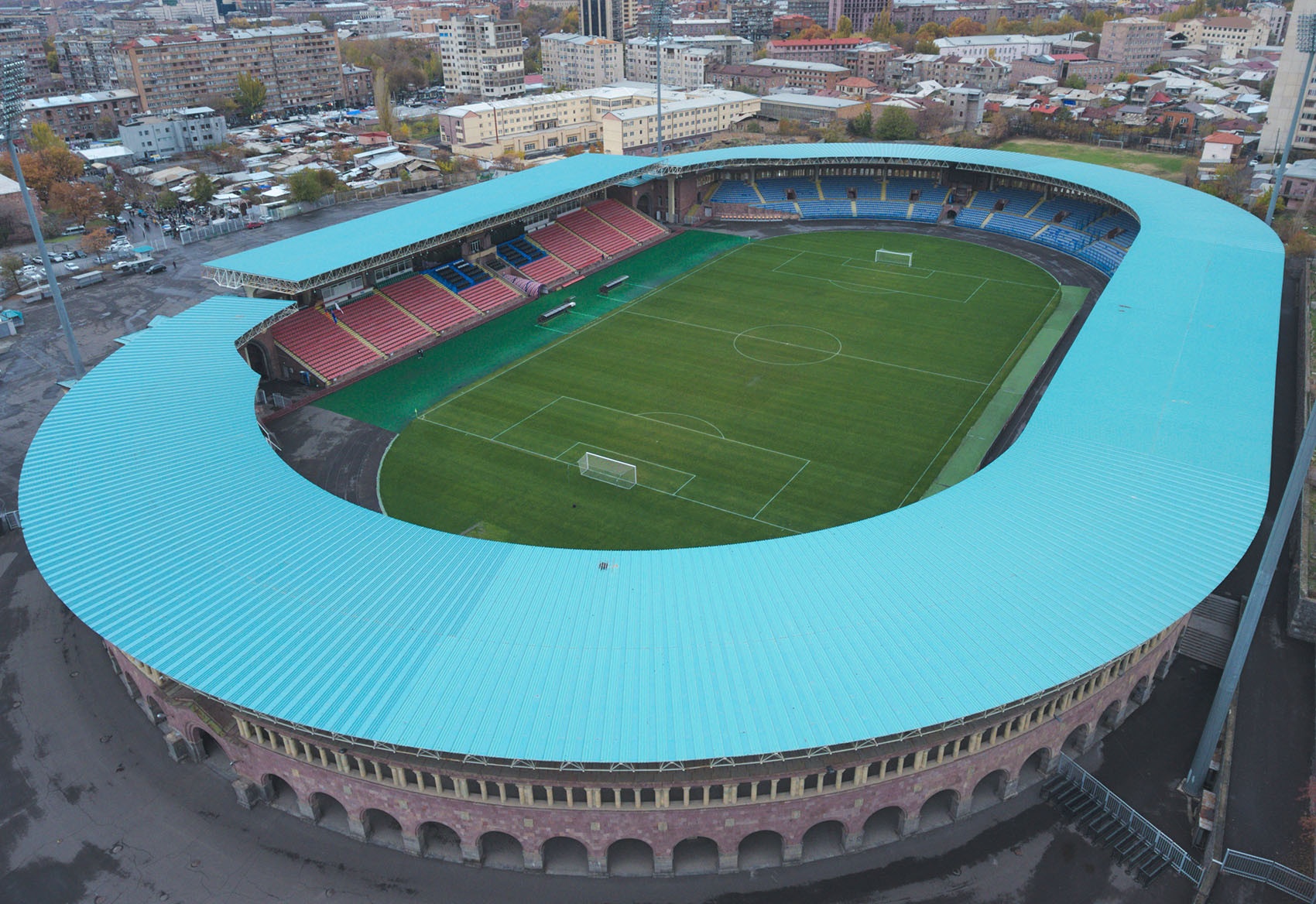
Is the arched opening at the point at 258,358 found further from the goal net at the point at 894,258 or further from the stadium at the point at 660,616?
the goal net at the point at 894,258

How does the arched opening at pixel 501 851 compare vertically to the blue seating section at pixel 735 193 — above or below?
below

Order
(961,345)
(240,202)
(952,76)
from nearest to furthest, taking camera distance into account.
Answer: (961,345), (240,202), (952,76)

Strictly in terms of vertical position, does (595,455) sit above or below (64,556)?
below

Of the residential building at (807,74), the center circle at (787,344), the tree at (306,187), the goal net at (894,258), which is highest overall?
the residential building at (807,74)

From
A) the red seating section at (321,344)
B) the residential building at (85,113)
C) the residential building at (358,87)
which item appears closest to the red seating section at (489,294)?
the red seating section at (321,344)

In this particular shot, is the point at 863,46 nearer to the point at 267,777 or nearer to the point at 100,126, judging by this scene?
the point at 100,126

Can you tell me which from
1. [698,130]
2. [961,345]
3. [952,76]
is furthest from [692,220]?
[952,76]

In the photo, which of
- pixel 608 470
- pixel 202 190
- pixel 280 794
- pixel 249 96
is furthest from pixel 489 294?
pixel 249 96
